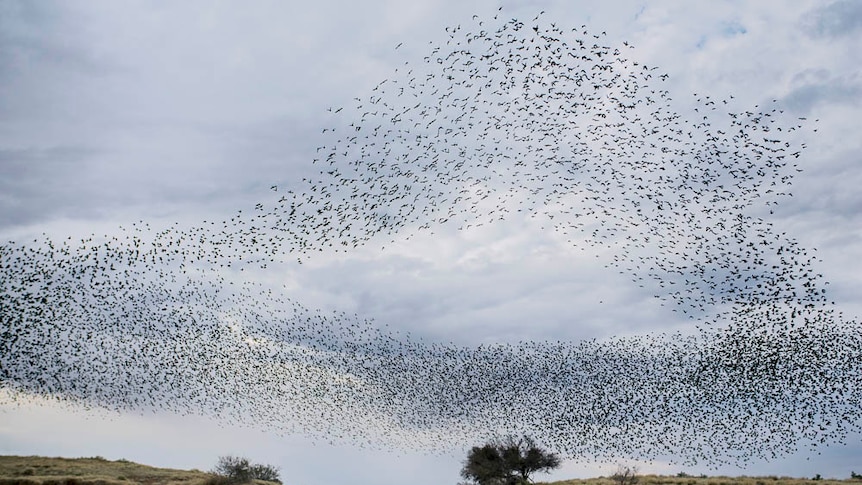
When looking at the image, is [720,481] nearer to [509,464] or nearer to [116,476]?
[509,464]

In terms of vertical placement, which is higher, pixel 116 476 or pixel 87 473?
pixel 87 473

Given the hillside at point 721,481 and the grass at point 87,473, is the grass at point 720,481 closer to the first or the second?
the hillside at point 721,481

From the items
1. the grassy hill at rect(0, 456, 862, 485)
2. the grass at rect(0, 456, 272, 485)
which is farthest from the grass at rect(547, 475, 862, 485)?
the grass at rect(0, 456, 272, 485)

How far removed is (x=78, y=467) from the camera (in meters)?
67.9

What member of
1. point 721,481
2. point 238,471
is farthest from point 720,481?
point 238,471

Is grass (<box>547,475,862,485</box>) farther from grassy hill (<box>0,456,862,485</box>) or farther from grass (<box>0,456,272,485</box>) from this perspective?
grass (<box>0,456,272,485</box>)

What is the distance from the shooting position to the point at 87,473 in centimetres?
6338

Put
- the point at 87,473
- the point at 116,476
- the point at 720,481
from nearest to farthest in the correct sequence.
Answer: the point at 116,476, the point at 87,473, the point at 720,481

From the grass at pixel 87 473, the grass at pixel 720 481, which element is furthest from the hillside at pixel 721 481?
the grass at pixel 87 473

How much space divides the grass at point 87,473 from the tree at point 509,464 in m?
28.6

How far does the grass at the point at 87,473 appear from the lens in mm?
57025

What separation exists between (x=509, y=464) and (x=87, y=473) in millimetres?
46142

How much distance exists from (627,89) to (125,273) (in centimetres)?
3662

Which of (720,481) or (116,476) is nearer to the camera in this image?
(116,476)
